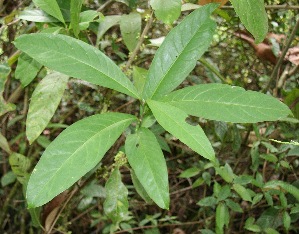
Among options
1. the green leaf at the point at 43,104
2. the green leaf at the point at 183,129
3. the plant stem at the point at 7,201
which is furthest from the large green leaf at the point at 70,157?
the plant stem at the point at 7,201

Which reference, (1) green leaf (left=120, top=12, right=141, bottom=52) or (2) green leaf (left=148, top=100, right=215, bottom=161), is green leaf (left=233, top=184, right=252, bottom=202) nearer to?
(1) green leaf (left=120, top=12, right=141, bottom=52)

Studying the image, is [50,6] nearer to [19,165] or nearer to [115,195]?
[115,195]

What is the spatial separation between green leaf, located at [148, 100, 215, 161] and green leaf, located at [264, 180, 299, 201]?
775 mm

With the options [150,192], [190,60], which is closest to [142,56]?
[190,60]

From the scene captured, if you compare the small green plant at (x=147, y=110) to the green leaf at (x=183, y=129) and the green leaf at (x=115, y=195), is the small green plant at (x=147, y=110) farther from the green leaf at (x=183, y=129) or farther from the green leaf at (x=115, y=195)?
the green leaf at (x=115, y=195)

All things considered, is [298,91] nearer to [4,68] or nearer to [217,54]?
[217,54]

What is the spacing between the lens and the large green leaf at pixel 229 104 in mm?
776

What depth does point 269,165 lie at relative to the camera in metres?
1.97

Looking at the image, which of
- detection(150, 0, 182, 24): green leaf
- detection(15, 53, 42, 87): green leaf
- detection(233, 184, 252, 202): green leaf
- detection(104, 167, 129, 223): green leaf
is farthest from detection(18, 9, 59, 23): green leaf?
detection(233, 184, 252, 202): green leaf

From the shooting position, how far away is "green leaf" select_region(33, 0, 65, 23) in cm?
102

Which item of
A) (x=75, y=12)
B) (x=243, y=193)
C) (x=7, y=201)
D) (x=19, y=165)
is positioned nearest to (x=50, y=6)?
(x=75, y=12)

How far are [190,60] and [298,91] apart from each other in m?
0.85

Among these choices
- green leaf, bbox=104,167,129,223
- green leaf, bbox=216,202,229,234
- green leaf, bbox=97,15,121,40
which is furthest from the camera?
green leaf, bbox=216,202,229,234

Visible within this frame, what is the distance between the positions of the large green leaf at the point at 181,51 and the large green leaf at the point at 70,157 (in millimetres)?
127
